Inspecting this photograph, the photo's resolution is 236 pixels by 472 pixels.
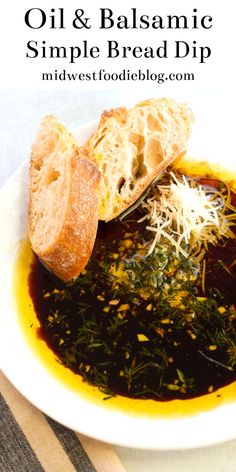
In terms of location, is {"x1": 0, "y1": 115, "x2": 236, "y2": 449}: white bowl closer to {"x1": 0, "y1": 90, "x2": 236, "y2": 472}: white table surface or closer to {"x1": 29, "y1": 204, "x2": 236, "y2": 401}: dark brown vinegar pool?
{"x1": 29, "y1": 204, "x2": 236, "y2": 401}: dark brown vinegar pool

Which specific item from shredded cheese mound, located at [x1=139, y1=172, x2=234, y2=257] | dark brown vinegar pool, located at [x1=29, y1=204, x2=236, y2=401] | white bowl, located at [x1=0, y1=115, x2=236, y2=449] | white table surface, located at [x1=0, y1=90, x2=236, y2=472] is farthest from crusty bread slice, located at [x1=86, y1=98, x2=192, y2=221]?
white bowl, located at [x1=0, y1=115, x2=236, y2=449]

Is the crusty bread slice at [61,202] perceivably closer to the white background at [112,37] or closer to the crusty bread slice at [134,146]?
the crusty bread slice at [134,146]

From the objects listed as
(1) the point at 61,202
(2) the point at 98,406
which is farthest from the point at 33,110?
(2) the point at 98,406

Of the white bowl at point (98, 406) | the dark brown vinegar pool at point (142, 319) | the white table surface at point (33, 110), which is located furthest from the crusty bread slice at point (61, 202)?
the white table surface at point (33, 110)

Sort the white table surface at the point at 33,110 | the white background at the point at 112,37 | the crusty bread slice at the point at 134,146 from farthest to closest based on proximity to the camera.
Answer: the white background at the point at 112,37, the white table surface at the point at 33,110, the crusty bread slice at the point at 134,146

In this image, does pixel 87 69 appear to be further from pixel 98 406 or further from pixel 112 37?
pixel 98 406
